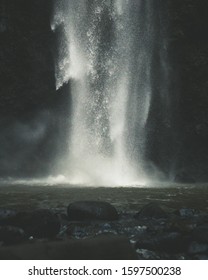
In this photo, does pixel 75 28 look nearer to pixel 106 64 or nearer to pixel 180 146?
pixel 106 64

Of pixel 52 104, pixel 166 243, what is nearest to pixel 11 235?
pixel 166 243

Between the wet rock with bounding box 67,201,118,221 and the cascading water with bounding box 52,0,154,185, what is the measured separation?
17.1 meters

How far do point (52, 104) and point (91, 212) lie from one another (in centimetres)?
2646

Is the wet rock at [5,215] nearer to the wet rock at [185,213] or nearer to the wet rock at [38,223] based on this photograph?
the wet rock at [38,223]

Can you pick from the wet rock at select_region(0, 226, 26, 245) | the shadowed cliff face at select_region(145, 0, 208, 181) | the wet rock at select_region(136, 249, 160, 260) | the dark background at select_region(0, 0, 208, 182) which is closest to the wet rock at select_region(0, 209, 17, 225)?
the wet rock at select_region(0, 226, 26, 245)

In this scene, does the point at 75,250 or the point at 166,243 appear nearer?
the point at 75,250

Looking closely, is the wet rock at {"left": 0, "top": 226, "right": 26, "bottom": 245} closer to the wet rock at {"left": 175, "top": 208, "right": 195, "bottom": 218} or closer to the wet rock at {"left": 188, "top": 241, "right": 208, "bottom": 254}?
the wet rock at {"left": 188, "top": 241, "right": 208, "bottom": 254}

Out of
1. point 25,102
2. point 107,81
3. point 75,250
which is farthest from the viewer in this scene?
point 25,102

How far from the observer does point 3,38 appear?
3603 centimetres

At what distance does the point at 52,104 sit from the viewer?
1441 inches

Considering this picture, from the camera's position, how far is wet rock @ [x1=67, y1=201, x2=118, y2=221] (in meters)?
11.0

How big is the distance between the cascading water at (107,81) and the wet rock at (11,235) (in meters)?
19.9

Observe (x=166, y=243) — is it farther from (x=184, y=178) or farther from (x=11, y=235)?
(x=184, y=178)
